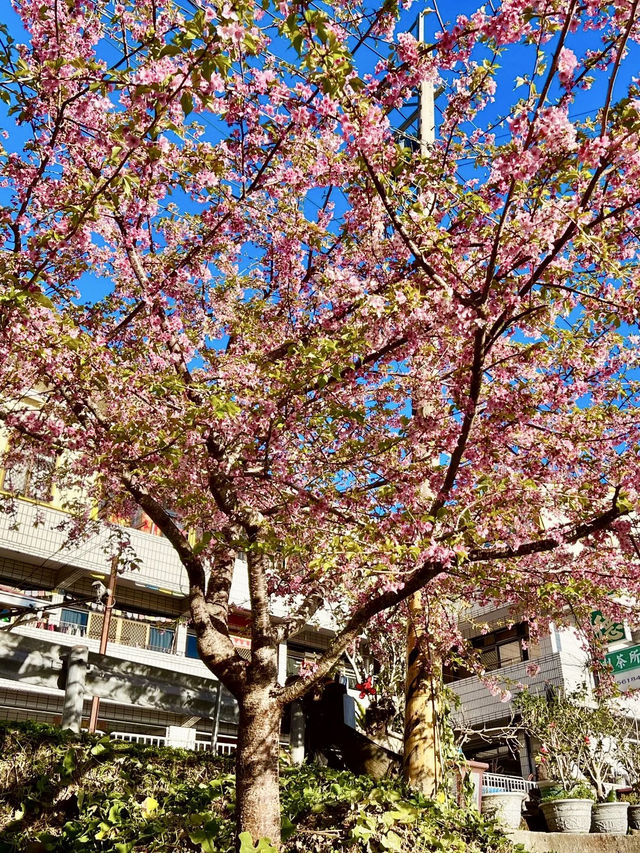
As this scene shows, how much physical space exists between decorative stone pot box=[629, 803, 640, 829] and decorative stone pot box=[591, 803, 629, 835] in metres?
0.55

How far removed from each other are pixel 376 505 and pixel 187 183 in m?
3.74

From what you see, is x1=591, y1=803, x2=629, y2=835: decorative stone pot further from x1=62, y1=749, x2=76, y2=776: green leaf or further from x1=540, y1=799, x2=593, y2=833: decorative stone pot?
x1=62, y1=749, x2=76, y2=776: green leaf

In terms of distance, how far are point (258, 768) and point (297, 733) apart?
113 inches

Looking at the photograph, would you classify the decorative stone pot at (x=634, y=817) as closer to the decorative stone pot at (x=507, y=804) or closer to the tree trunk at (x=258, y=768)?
the decorative stone pot at (x=507, y=804)

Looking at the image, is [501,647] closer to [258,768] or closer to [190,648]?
[190,648]

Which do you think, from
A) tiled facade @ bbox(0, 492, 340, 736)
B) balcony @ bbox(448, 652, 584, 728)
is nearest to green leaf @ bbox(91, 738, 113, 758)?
tiled facade @ bbox(0, 492, 340, 736)

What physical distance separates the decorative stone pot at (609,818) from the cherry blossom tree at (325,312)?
4561 mm

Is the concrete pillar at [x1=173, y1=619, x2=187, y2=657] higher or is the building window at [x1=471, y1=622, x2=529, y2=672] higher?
the building window at [x1=471, y1=622, x2=529, y2=672]

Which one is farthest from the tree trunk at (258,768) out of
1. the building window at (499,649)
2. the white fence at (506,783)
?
the building window at (499,649)

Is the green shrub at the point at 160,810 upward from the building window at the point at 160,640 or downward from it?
downward

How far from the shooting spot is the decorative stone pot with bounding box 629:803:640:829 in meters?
11.0

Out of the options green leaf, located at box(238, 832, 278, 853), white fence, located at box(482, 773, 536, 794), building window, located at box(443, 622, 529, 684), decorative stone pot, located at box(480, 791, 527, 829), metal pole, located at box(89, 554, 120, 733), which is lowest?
green leaf, located at box(238, 832, 278, 853)

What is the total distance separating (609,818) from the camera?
1052 cm

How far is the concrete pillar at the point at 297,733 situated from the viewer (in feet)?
24.8
